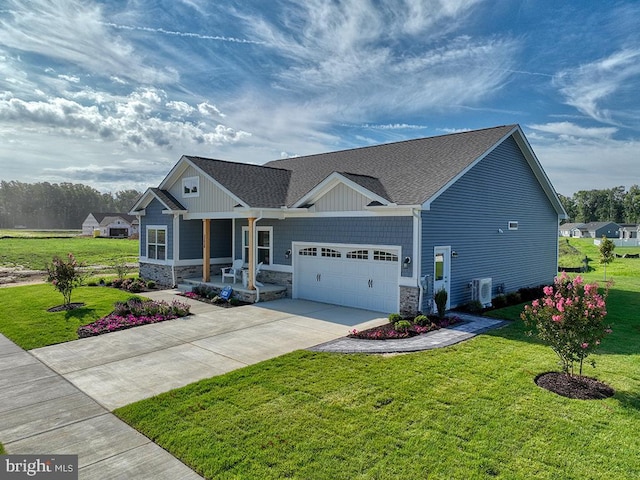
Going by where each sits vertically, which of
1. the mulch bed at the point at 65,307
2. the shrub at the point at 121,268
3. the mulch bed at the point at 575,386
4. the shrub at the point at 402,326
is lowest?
the mulch bed at the point at 575,386

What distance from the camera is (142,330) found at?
1124 centimetres

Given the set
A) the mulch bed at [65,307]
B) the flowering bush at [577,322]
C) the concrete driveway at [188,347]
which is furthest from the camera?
the mulch bed at [65,307]

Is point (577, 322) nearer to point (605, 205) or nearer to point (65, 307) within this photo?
point (65, 307)

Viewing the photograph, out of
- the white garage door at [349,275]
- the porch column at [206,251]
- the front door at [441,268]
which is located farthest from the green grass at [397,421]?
the porch column at [206,251]

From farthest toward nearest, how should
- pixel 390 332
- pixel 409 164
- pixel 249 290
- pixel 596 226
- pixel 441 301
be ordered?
pixel 596 226 → pixel 249 290 → pixel 409 164 → pixel 441 301 → pixel 390 332

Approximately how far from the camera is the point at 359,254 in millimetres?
13469

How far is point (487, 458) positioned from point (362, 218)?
893 centimetres

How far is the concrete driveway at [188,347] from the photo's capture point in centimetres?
743

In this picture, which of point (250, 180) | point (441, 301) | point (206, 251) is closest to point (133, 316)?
point (206, 251)

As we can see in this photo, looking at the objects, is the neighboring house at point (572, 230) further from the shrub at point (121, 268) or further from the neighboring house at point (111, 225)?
the shrub at point (121, 268)

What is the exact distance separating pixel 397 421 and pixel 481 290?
9489 millimetres

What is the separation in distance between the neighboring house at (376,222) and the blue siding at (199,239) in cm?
5

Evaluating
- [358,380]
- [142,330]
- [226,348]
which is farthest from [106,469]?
[142,330]

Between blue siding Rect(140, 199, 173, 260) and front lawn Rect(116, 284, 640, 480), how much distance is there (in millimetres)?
12498
